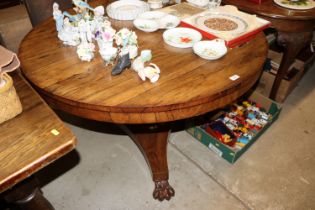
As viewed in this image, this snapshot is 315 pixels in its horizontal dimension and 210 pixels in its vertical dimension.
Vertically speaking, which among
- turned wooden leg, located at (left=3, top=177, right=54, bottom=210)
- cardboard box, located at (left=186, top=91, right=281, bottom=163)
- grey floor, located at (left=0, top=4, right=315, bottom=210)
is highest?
turned wooden leg, located at (left=3, top=177, right=54, bottom=210)

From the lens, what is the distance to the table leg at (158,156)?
4.73ft

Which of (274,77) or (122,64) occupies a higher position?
(122,64)

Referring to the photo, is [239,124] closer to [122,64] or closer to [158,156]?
[158,156]

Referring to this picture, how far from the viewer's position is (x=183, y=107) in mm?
890

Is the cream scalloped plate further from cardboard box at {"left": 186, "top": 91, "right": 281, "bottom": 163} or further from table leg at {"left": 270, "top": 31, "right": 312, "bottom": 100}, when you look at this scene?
cardboard box at {"left": 186, "top": 91, "right": 281, "bottom": 163}

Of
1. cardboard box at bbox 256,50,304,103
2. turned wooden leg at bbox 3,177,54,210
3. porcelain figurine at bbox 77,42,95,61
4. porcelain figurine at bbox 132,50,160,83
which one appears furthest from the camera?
cardboard box at bbox 256,50,304,103

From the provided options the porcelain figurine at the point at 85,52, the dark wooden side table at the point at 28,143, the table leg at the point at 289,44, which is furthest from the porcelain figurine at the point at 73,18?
the table leg at the point at 289,44

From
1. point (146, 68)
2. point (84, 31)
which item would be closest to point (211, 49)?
point (146, 68)

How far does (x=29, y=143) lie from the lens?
2.18ft

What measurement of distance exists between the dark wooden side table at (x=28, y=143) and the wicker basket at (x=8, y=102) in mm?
17

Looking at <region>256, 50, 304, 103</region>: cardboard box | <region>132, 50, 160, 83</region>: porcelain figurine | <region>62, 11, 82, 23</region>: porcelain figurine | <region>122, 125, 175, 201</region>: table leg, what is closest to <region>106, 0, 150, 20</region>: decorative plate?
<region>62, 11, 82, 23</region>: porcelain figurine

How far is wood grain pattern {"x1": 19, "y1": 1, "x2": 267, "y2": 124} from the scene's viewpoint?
0.88 meters

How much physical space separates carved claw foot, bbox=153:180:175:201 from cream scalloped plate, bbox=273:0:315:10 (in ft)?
4.26

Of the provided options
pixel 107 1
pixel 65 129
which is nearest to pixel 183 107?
pixel 65 129
